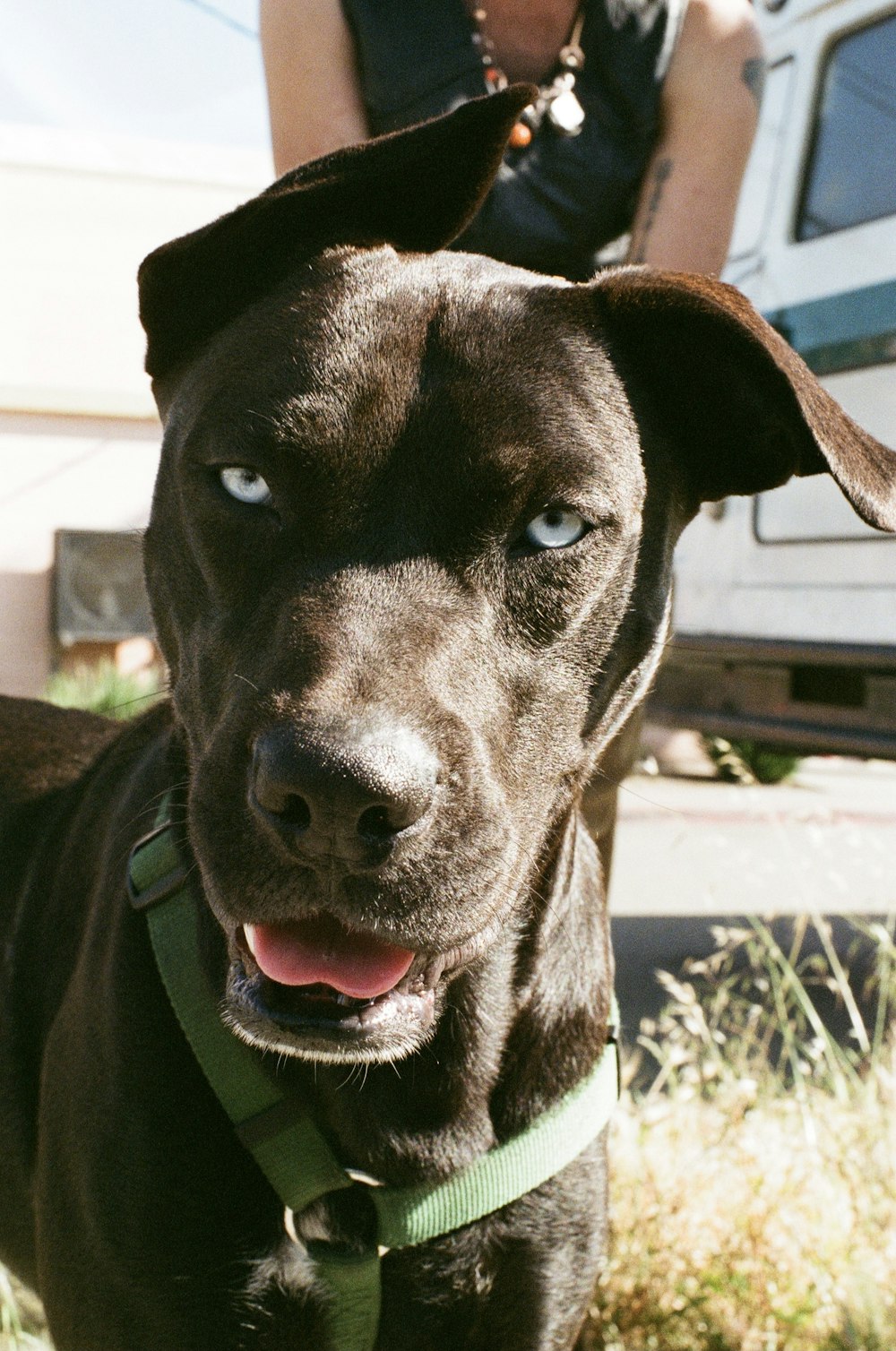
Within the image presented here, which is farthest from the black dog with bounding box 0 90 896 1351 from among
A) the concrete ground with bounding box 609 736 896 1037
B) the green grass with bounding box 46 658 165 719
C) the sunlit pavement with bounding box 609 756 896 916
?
the green grass with bounding box 46 658 165 719

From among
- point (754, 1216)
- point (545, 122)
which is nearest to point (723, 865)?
point (754, 1216)

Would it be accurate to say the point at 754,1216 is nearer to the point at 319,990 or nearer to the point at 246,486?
the point at 319,990

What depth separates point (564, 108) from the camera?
8.88 feet

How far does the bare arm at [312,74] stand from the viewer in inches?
A: 105

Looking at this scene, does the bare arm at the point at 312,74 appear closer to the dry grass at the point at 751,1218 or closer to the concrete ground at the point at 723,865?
the concrete ground at the point at 723,865

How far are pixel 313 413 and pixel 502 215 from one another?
43.9 inches

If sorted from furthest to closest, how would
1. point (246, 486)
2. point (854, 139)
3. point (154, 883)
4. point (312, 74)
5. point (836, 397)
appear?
1. point (854, 139)
2. point (836, 397)
3. point (312, 74)
4. point (154, 883)
5. point (246, 486)

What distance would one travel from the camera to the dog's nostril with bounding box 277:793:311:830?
1.53m

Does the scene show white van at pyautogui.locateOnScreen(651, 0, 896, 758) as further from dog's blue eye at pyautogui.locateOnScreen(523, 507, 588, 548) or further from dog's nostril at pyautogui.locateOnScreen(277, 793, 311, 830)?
dog's nostril at pyautogui.locateOnScreen(277, 793, 311, 830)

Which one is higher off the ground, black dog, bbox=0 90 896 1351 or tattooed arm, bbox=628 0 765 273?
tattooed arm, bbox=628 0 765 273

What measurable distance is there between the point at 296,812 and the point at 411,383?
64 centimetres

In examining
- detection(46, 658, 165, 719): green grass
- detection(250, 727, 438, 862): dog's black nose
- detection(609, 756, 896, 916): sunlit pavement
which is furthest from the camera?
detection(46, 658, 165, 719): green grass

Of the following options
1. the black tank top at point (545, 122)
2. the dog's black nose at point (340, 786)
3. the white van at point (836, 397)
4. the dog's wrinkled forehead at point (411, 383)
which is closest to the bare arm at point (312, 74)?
the black tank top at point (545, 122)

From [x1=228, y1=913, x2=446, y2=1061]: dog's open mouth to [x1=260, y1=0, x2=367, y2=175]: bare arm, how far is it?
1647 millimetres
